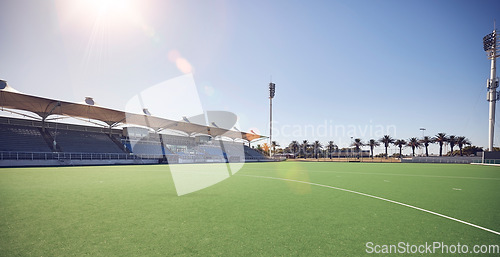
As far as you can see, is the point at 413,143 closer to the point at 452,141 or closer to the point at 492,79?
the point at 452,141

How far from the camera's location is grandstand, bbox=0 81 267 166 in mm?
29859

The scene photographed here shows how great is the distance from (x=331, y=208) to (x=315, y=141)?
392 ft

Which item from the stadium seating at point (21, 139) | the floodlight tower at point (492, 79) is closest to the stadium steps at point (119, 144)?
the stadium seating at point (21, 139)

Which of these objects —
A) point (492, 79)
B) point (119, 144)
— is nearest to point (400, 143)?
point (492, 79)

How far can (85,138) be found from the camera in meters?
40.6

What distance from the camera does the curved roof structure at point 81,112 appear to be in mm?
30567

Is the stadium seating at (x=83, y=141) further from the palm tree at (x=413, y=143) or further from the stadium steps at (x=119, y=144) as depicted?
the palm tree at (x=413, y=143)

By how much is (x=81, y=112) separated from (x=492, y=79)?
82.2 metres

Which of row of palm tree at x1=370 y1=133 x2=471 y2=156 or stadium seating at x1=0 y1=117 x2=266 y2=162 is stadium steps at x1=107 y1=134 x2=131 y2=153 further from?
row of palm tree at x1=370 y1=133 x2=471 y2=156

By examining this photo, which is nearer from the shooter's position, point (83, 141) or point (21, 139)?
point (21, 139)

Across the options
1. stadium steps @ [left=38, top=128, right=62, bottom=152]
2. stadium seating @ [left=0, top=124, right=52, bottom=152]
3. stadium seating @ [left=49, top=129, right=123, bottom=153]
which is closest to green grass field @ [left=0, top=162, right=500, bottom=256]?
stadium seating @ [left=0, top=124, right=52, bottom=152]

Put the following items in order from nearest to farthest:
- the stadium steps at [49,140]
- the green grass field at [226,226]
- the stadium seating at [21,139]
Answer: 1. the green grass field at [226,226]
2. the stadium seating at [21,139]
3. the stadium steps at [49,140]

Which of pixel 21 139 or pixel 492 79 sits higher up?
pixel 492 79

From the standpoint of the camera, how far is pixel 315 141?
12088 centimetres
